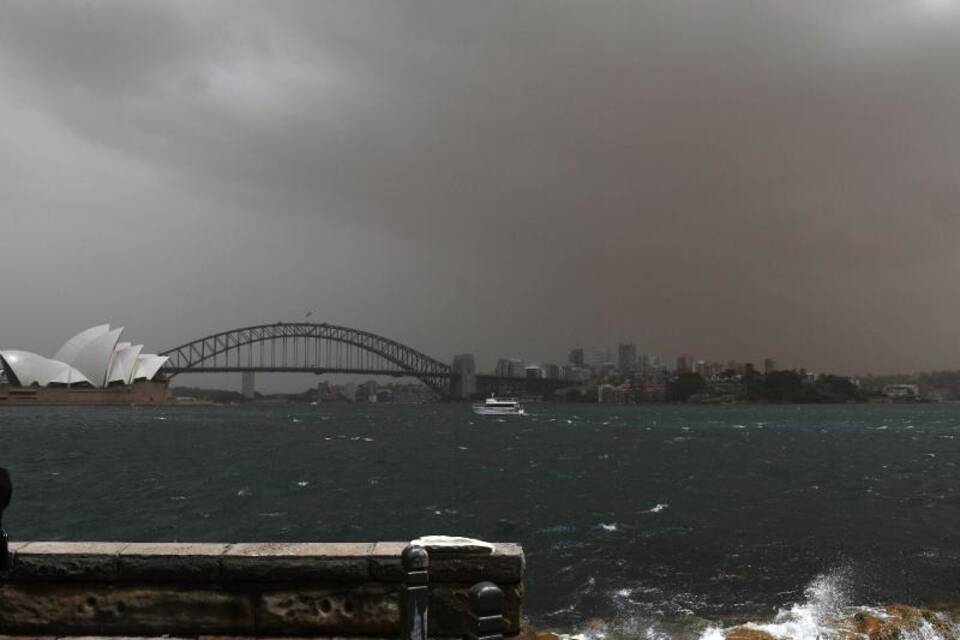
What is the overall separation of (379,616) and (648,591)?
9505 millimetres

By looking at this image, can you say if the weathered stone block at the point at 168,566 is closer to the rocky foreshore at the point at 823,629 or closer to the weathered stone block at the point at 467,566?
the weathered stone block at the point at 467,566

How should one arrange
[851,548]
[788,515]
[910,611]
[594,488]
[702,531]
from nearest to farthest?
1. [910,611]
2. [851,548]
3. [702,531]
4. [788,515]
5. [594,488]

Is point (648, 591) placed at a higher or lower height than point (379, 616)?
lower

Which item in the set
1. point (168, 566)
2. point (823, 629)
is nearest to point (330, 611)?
point (168, 566)

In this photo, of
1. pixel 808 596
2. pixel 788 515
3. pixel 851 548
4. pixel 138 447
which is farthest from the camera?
pixel 138 447

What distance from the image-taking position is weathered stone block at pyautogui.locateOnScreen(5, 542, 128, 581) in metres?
5.17

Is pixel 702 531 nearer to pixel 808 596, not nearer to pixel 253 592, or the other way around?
pixel 808 596

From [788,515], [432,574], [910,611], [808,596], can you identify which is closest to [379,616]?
[432,574]

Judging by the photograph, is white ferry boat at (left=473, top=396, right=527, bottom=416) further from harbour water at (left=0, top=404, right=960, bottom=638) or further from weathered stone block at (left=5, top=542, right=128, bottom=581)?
weathered stone block at (left=5, top=542, right=128, bottom=581)

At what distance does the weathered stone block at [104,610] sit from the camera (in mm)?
5188

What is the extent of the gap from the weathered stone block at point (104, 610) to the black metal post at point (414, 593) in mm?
1573

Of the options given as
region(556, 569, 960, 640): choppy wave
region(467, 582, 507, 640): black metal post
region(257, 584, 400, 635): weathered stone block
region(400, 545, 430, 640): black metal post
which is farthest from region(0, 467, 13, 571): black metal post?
region(556, 569, 960, 640): choppy wave

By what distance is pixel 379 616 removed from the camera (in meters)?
5.23

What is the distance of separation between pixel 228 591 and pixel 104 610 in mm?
789
